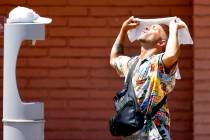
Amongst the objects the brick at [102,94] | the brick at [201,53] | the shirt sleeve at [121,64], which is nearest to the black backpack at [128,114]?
the shirt sleeve at [121,64]

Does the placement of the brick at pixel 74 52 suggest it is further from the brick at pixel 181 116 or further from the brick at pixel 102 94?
the brick at pixel 181 116

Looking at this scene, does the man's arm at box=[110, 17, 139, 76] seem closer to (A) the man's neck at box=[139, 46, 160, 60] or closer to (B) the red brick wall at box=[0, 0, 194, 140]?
(A) the man's neck at box=[139, 46, 160, 60]

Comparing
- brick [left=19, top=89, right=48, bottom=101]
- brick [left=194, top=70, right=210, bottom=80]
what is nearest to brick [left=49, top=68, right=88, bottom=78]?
brick [left=19, top=89, right=48, bottom=101]

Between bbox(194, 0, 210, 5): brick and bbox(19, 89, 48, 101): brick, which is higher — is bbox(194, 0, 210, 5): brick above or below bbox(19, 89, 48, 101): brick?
above

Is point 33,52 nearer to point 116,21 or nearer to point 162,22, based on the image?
point 116,21

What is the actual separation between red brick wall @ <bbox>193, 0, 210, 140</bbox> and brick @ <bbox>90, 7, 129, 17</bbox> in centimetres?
89

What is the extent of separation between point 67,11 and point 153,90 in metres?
3.42

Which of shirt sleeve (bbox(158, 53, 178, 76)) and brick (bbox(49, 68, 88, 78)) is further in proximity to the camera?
brick (bbox(49, 68, 88, 78))

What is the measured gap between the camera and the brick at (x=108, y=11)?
8.98 metres

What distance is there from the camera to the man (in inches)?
226

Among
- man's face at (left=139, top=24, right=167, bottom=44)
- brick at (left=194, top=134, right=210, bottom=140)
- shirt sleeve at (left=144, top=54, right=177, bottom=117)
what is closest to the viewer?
shirt sleeve at (left=144, top=54, right=177, bottom=117)

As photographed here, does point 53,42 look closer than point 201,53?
No

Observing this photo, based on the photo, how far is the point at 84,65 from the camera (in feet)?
29.6

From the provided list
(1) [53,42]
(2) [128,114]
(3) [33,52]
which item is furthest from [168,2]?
(2) [128,114]
